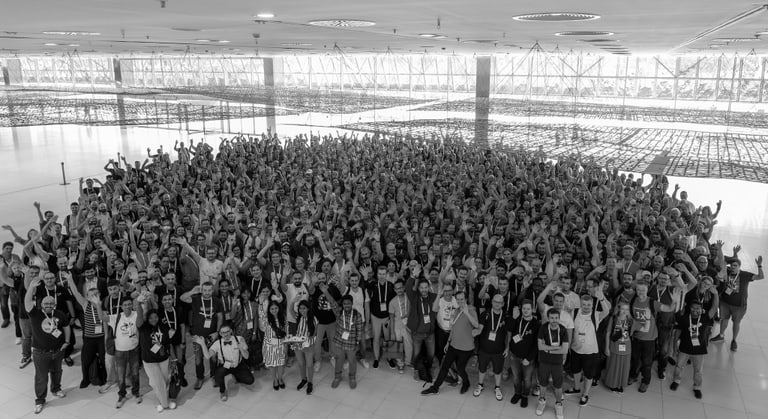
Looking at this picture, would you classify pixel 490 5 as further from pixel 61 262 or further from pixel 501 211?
pixel 61 262

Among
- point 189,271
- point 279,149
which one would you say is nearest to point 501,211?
point 189,271

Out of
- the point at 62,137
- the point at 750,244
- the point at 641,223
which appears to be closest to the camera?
the point at 641,223

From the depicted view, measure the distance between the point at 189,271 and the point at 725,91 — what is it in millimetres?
31901

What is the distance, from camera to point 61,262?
6.67 meters

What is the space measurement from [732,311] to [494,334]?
338 cm

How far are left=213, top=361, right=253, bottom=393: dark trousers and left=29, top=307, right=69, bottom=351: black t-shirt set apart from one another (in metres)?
1.70

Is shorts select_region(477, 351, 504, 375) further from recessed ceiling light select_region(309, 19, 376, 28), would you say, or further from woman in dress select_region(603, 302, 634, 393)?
recessed ceiling light select_region(309, 19, 376, 28)

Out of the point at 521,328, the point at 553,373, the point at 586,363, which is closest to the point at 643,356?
the point at 586,363

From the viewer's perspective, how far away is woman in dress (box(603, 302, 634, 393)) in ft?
19.1

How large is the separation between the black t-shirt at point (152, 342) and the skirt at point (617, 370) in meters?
4.85

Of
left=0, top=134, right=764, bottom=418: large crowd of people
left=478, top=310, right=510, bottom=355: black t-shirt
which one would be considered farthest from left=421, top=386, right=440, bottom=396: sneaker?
left=478, top=310, right=510, bottom=355: black t-shirt

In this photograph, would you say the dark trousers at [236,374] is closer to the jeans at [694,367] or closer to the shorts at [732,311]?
the jeans at [694,367]

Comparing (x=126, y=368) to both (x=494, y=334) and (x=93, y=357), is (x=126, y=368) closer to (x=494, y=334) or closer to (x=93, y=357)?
(x=93, y=357)

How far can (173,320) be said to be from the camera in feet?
19.6
